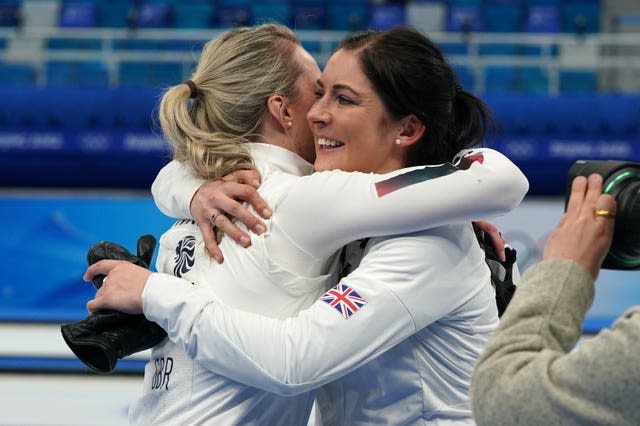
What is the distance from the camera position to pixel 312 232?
5.62 ft

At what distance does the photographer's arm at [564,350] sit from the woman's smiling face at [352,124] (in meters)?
0.72

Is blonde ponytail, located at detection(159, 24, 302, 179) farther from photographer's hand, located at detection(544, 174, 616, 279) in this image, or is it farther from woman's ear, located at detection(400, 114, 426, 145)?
photographer's hand, located at detection(544, 174, 616, 279)

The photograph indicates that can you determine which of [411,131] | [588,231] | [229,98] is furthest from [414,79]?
[588,231]

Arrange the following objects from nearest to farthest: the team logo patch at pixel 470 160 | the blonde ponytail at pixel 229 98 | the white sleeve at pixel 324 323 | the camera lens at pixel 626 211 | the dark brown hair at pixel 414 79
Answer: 1. the camera lens at pixel 626 211
2. the white sleeve at pixel 324 323
3. the team logo patch at pixel 470 160
4. the dark brown hair at pixel 414 79
5. the blonde ponytail at pixel 229 98

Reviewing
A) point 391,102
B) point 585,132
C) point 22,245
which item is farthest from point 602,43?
point 391,102

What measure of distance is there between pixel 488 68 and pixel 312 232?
6193 mm

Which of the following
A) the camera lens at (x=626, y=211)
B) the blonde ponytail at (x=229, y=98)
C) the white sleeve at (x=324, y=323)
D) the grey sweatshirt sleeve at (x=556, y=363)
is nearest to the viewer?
the grey sweatshirt sleeve at (x=556, y=363)

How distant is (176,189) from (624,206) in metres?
1.19

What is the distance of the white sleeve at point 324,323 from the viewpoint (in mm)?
1605

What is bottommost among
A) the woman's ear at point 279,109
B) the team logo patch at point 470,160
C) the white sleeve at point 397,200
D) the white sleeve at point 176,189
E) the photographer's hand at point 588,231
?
the white sleeve at point 176,189

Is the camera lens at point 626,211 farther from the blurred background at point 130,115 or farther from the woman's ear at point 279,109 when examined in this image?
the blurred background at point 130,115

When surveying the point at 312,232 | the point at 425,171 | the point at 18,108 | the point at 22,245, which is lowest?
the point at 22,245

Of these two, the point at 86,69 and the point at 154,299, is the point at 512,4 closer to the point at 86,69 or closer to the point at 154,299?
the point at 86,69

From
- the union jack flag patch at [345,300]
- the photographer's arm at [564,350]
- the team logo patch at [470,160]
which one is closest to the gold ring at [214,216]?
the union jack flag patch at [345,300]
